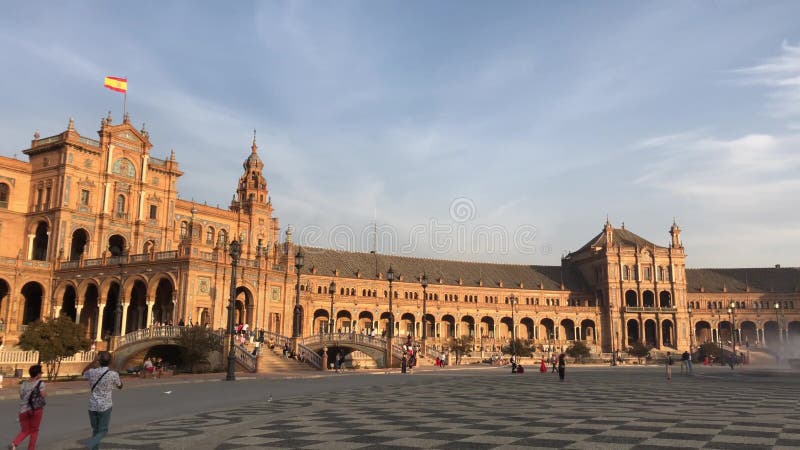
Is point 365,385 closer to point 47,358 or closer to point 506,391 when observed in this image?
point 506,391

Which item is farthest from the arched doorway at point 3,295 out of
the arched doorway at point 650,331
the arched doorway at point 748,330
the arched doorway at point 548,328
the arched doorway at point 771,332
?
the arched doorway at point 771,332

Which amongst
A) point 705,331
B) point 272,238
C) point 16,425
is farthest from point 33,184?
point 705,331

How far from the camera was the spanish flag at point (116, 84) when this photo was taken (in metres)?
65.2

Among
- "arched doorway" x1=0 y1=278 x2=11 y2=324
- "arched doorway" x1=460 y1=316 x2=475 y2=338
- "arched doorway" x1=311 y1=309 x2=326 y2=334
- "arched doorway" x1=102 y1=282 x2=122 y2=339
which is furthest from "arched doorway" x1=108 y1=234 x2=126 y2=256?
"arched doorway" x1=460 y1=316 x2=475 y2=338

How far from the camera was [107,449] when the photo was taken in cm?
1169

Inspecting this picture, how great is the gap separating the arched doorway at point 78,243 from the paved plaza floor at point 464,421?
47691mm

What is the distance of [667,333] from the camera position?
385 ft

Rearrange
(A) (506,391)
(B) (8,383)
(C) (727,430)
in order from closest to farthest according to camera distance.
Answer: (C) (727,430)
(A) (506,391)
(B) (8,383)

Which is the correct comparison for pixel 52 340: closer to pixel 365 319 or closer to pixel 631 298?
pixel 365 319

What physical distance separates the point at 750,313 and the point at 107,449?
129m

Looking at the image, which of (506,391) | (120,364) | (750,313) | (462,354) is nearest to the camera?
(506,391)

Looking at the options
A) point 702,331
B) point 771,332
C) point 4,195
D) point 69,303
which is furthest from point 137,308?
point 771,332

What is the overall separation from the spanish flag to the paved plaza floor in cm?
4888

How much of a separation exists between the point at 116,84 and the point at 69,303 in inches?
888
